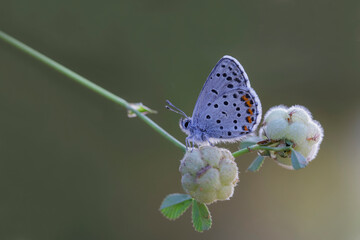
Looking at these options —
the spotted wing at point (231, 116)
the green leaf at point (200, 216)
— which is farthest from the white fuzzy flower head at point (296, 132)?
the green leaf at point (200, 216)

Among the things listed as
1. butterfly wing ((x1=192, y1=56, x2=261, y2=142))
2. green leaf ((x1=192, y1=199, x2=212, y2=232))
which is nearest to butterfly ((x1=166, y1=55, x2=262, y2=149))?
butterfly wing ((x1=192, y1=56, x2=261, y2=142))

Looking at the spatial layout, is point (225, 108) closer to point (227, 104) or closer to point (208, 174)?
point (227, 104)

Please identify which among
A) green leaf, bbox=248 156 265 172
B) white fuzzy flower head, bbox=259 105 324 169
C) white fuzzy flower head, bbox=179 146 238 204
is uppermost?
white fuzzy flower head, bbox=259 105 324 169

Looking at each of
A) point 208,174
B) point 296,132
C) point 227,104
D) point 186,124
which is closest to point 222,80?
point 227,104

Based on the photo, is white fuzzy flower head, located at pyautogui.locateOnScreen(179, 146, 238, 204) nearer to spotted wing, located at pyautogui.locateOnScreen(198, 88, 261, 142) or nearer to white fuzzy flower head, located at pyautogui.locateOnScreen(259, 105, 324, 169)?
white fuzzy flower head, located at pyautogui.locateOnScreen(259, 105, 324, 169)

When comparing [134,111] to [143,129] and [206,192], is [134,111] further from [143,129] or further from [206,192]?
[143,129]

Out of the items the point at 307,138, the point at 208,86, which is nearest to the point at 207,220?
the point at 307,138

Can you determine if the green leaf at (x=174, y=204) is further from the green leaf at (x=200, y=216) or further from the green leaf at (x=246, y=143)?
the green leaf at (x=246, y=143)
